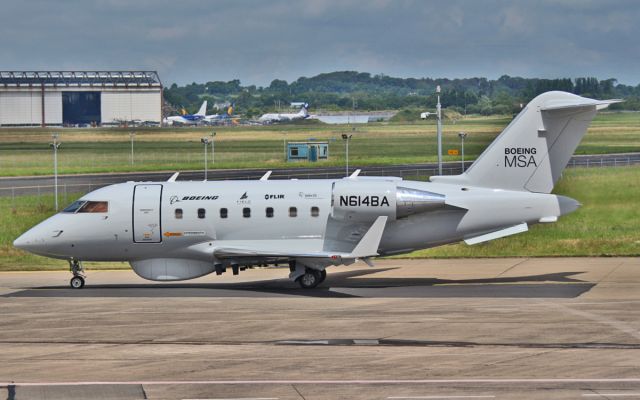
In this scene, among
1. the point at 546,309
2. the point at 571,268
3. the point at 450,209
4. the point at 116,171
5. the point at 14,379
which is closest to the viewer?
the point at 14,379

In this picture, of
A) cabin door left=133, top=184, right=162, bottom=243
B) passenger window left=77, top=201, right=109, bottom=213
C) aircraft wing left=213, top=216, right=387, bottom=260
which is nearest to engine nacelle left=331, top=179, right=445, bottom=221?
aircraft wing left=213, top=216, right=387, bottom=260

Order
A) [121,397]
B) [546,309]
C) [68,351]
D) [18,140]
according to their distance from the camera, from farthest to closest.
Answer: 1. [18,140]
2. [546,309]
3. [68,351]
4. [121,397]

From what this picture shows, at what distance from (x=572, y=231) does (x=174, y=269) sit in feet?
60.9

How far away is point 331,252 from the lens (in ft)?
104

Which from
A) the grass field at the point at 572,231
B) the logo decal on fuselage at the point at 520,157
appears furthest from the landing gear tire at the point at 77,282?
the logo decal on fuselage at the point at 520,157

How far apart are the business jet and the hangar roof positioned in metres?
147

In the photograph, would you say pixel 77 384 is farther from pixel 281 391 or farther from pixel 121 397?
pixel 281 391

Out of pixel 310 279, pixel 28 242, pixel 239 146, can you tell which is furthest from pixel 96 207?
pixel 239 146

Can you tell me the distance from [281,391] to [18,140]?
11522 centimetres

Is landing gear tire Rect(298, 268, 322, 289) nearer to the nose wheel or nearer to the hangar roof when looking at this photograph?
the nose wheel

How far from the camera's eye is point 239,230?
106ft

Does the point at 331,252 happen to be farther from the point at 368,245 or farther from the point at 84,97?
the point at 84,97

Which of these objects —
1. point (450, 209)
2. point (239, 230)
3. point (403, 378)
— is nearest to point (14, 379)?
point (403, 378)

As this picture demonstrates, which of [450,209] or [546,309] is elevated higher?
[450,209]
